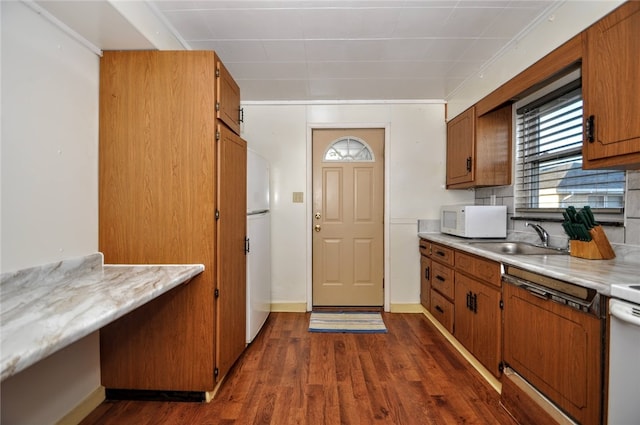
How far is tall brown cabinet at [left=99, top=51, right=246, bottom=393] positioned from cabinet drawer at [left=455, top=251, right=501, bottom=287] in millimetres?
1776

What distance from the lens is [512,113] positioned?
100 inches

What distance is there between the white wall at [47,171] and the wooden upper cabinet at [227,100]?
0.70 metres

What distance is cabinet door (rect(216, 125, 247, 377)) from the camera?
1800mm

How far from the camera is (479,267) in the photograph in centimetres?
200

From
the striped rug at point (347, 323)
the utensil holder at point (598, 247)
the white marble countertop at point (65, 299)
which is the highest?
the utensil holder at point (598, 247)

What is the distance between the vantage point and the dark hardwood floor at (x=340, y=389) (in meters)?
1.61

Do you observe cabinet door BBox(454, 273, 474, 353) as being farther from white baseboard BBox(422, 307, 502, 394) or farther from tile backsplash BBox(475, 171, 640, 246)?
tile backsplash BBox(475, 171, 640, 246)

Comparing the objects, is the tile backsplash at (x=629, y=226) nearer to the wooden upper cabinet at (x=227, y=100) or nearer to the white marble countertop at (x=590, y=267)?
the white marble countertop at (x=590, y=267)

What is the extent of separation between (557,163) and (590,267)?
41.5 inches

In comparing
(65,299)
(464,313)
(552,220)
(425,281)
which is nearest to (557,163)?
(552,220)

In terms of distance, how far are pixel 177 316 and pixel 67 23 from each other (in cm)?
166

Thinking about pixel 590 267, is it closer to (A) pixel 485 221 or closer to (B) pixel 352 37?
(A) pixel 485 221

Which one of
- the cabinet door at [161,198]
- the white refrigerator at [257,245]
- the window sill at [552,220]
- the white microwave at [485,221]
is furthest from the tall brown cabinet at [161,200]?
the window sill at [552,220]

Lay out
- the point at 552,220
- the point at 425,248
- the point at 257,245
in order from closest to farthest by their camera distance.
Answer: the point at 552,220 < the point at 257,245 < the point at 425,248
